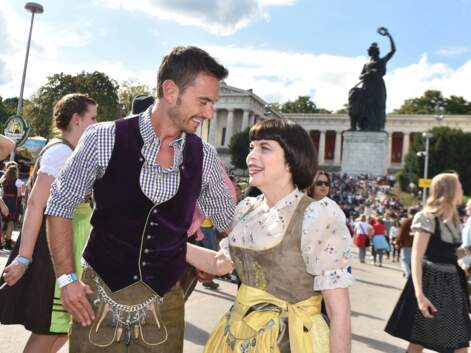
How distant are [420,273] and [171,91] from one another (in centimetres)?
286

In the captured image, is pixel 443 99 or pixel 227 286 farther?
pixel 443 99

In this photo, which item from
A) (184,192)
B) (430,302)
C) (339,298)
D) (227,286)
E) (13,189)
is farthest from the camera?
(13,189)

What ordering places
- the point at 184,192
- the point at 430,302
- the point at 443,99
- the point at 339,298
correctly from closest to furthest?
the point at 339,298 < the point at 184,192 < the point at 430,302 < the point at 443,99

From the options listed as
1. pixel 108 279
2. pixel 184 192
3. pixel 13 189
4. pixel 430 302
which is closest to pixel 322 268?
pixel 184 192

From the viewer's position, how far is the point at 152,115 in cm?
256

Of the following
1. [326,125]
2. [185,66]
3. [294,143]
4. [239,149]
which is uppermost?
[326,125]

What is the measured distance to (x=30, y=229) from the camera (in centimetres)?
303

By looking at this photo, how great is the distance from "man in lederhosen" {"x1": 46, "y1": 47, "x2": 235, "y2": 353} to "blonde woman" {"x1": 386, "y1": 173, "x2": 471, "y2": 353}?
2648 millimetres

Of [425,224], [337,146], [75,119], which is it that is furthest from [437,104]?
[75,119]

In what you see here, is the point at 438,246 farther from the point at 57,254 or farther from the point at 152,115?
the point at 57,254

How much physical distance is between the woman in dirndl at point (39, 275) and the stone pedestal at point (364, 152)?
38.8 meters

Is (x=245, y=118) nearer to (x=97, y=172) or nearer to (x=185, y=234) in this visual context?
(x=185, y=234)

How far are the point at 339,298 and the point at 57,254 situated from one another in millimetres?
1223

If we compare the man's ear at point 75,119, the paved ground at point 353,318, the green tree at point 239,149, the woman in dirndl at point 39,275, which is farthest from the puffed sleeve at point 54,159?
the green tree at point 239,149
